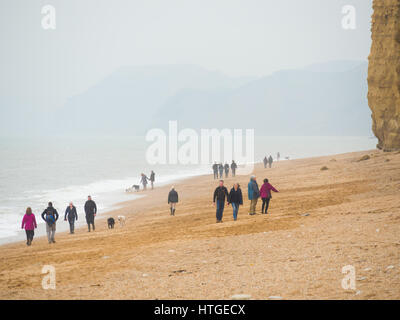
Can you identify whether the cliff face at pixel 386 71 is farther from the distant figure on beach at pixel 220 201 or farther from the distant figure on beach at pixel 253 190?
the distant figure on beach at pixel 220 201

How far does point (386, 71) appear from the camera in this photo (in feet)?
113

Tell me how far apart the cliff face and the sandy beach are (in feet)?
66.3

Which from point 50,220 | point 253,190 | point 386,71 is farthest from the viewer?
point 386,71

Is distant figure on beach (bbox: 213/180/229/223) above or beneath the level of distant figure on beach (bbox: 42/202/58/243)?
above

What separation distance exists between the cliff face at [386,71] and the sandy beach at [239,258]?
20.2m

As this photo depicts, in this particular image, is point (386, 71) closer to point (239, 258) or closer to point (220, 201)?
point (220, 201)

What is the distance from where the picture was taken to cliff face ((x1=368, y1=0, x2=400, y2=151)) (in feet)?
111

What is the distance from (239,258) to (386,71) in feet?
99.5

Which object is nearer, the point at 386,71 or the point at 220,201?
the point at 220,201

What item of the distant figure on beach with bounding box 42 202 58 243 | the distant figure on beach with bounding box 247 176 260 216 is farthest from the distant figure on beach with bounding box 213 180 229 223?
the distant figure on beach with bounding box 42 202 58 243

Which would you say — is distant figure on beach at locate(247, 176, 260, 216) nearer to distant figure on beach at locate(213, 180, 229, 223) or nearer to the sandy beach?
the sandy beach

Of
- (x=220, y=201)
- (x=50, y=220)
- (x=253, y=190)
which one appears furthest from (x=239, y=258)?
(x=50, y=220)
